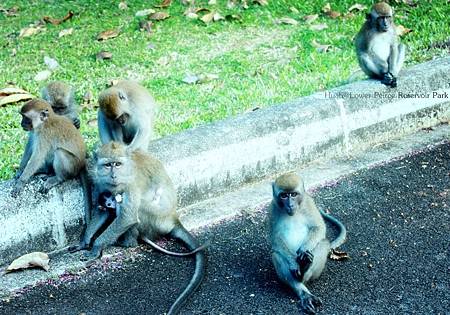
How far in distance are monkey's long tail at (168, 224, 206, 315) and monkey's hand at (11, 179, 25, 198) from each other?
1.07m

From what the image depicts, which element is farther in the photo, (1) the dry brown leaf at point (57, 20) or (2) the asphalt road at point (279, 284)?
(1) the dry brown leaf at point (57, 20)

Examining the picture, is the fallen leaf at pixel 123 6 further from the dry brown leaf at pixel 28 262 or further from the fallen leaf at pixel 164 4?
the dry brown leaf at pixel 28 262

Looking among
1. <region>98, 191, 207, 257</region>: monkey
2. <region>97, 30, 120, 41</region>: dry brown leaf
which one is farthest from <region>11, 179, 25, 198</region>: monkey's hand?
<region>97, 30, 120, 41</region>: dry brown leaf

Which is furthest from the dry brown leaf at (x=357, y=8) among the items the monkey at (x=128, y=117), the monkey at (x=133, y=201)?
the monkey at (x=133, y=201)

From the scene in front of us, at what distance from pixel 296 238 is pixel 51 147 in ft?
6.10

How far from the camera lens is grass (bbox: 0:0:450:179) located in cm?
751

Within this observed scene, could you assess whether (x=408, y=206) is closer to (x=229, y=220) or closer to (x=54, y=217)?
(x=229, y=220)

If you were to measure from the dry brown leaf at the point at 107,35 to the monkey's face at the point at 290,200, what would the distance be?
5.33 meters

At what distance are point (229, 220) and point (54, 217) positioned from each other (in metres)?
1.27

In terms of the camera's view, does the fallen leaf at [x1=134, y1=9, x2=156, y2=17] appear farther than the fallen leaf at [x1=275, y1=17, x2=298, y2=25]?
Yes

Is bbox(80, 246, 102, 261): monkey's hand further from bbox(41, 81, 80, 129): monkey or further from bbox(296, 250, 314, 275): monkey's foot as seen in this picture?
bbox(296, 250, 314, 275): monkey's foot

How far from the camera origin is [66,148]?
5535 millimetres

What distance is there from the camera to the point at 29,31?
986 cm

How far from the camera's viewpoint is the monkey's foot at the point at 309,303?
184 inches
